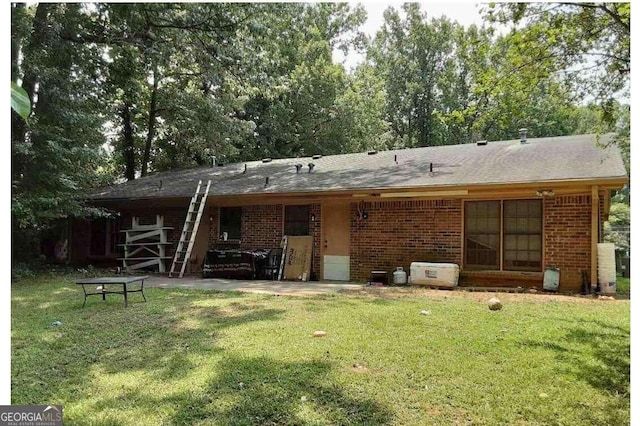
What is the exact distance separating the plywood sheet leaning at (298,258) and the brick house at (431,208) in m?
0.21

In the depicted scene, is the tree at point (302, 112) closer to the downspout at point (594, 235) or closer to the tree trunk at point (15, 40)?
the tree trunk at point (15, 40)

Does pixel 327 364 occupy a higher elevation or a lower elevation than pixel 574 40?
lower

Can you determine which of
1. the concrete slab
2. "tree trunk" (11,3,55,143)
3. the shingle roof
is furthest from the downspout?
"tree trunk" (11,3,55,143)

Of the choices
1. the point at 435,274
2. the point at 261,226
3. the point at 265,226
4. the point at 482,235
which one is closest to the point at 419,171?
the point at 482,235

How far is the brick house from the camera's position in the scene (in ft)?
28.0

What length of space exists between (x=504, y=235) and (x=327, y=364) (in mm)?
6646

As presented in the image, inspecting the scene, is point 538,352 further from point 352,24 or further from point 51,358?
point 352,24

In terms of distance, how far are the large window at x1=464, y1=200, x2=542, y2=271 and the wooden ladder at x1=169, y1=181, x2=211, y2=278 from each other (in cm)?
671

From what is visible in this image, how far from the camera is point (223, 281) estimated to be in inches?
397

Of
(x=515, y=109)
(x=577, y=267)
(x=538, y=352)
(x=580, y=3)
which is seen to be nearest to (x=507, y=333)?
(x=538, y=352)

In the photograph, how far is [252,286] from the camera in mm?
9156

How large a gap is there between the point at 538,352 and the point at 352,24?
28666mm

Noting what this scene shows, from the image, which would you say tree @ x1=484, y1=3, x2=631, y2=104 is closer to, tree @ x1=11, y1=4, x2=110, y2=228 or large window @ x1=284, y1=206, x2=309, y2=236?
large window @ x1=284, y1=206, x2=309, y2=236

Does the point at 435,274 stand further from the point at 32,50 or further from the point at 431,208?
the point at 32,50
